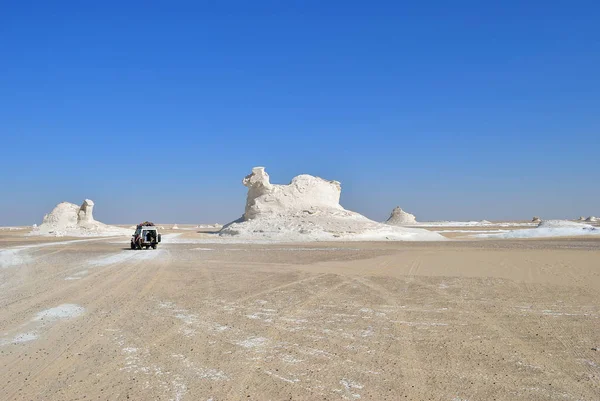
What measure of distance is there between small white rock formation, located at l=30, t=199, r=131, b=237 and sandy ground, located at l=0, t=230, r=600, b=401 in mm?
54446

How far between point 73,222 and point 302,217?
38128 millimetres

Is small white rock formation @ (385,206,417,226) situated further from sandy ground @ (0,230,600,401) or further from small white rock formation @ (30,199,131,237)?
sandy ground @ (0,230,600,401)

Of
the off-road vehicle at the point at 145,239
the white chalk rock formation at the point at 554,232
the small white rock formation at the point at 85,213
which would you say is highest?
the small white rock formation at the point at 85,213

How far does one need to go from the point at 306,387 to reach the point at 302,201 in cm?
4305

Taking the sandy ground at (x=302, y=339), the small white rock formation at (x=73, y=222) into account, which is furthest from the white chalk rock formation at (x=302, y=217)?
the sandy ground at (x=302, y=339)

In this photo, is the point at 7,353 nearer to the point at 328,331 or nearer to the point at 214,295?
the point at 328,331

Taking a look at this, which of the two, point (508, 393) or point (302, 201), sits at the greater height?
point (302, 201)

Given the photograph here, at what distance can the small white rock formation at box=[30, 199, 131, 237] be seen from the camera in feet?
211

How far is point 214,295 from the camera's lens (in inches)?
432

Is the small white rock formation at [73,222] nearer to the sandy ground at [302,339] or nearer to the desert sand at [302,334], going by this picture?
the desert sand at [302,334]

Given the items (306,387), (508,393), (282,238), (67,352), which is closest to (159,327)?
(67,352)

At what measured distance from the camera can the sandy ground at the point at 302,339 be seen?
4.95 meters

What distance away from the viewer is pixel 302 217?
44.6 metres

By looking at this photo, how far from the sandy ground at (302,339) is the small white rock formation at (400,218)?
91.7 m
